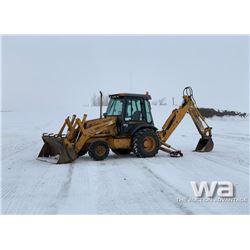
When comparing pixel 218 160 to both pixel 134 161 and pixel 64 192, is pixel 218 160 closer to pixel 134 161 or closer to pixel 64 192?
pixel 134 161

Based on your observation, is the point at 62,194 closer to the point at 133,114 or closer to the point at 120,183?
the point at 120,183

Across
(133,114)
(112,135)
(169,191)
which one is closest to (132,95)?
(133,114)

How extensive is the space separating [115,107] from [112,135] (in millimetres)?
1001

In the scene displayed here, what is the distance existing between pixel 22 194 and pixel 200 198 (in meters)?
3.42

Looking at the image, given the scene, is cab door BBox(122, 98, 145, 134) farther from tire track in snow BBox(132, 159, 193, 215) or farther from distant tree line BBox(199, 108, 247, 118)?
distant tree line BBox(199, 108, 247, 118)

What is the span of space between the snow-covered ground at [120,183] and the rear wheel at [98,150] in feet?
0.66

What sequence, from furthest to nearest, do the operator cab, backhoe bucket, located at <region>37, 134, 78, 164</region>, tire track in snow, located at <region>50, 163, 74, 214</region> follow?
the operator cab → backhoe bucket, located at <region>37, 134, 78, 164</region> → tire track in snow, located at <region>50, 163, 74, 214</region>

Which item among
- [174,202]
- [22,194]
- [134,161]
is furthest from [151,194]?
[134,161]

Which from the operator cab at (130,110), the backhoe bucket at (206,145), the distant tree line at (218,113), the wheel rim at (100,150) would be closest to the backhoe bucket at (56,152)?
the wheel rim at (100,150)

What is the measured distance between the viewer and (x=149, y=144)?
12.8 metres
